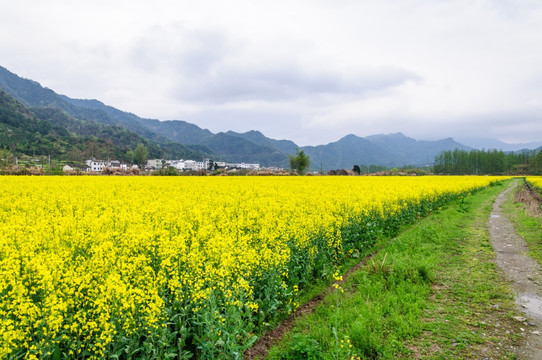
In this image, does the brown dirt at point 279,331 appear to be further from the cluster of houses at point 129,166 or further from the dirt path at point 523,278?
the cluster of houses at point 129,166

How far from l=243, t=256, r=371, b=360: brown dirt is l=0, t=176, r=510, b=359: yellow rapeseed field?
233mm

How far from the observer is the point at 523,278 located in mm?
7973

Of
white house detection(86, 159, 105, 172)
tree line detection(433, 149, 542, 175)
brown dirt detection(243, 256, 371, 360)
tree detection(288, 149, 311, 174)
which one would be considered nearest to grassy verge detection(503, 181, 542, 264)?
brown dirt detection(243, 256, 371, 360)

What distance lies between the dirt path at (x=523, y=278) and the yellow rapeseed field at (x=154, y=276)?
4.18 m

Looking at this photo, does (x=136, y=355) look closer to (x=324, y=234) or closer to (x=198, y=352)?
(x=198, y=352)

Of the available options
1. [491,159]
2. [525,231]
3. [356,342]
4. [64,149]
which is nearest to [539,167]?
[491,159]

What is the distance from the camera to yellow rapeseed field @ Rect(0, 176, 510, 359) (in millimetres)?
3707

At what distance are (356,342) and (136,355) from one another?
365 cm

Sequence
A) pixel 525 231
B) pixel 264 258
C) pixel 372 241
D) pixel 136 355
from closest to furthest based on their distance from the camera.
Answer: pixel 136 355 < pixel 264 258 < pixel 372 241 < pixel 525 231

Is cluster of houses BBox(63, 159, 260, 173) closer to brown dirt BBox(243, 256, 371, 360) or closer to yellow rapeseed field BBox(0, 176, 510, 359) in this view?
yellow rapeseed field BBox(0, 176, 510, 359)

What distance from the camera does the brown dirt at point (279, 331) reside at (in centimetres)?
515

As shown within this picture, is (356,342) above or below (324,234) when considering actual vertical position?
below

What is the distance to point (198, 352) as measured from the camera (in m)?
4.66

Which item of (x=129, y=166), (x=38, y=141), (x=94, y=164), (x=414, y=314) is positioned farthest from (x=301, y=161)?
(x=38, y=141)
